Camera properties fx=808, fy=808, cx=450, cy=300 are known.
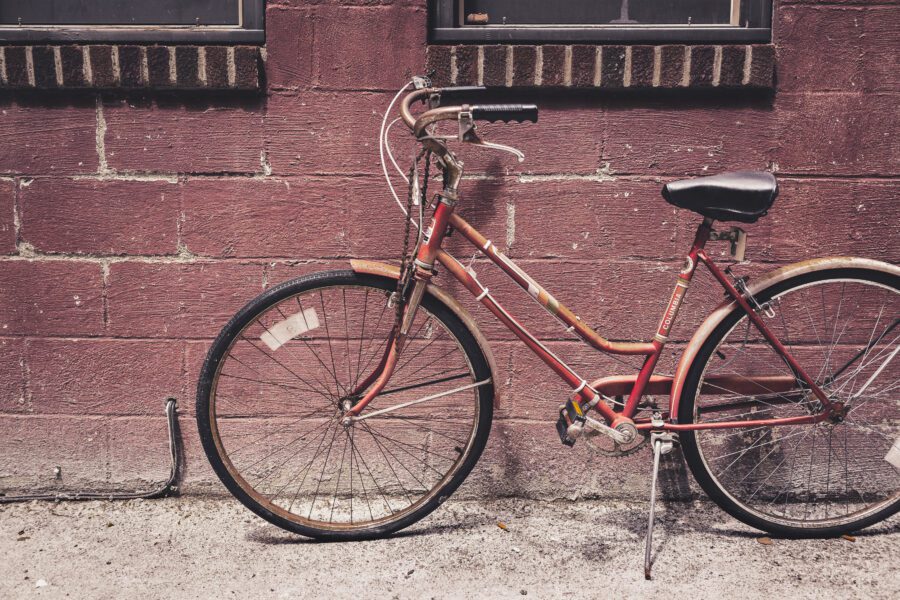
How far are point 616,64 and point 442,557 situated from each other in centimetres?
184

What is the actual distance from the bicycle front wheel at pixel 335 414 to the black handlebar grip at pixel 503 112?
82 cm

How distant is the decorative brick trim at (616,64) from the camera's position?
288 centimetres

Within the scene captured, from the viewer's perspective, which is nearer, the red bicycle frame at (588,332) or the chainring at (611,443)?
the red bicycle frame at (588,332)

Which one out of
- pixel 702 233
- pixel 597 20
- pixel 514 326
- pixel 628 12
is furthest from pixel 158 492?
pixel 628 12

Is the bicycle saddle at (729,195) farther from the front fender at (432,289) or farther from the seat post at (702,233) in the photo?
the front fender at (432,289)

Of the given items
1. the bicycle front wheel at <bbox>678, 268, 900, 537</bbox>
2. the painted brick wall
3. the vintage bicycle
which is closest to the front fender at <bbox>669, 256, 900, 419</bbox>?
the vintage bicycle

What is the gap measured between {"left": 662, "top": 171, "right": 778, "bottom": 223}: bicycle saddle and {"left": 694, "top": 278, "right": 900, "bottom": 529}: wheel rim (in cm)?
56

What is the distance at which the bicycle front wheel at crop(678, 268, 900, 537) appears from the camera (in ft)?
9.32

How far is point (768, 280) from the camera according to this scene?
2.65 m

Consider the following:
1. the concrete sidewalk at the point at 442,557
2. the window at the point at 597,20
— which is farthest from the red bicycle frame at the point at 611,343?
the window at the point at 597,20

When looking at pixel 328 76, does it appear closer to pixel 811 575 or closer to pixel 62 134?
pixel 62 134

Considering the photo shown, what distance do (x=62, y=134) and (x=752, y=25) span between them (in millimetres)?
2581

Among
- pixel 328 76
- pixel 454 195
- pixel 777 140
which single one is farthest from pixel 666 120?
pixel 328 76

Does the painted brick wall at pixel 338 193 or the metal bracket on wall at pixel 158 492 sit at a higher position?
the painted brick wall at pixel 338 193
